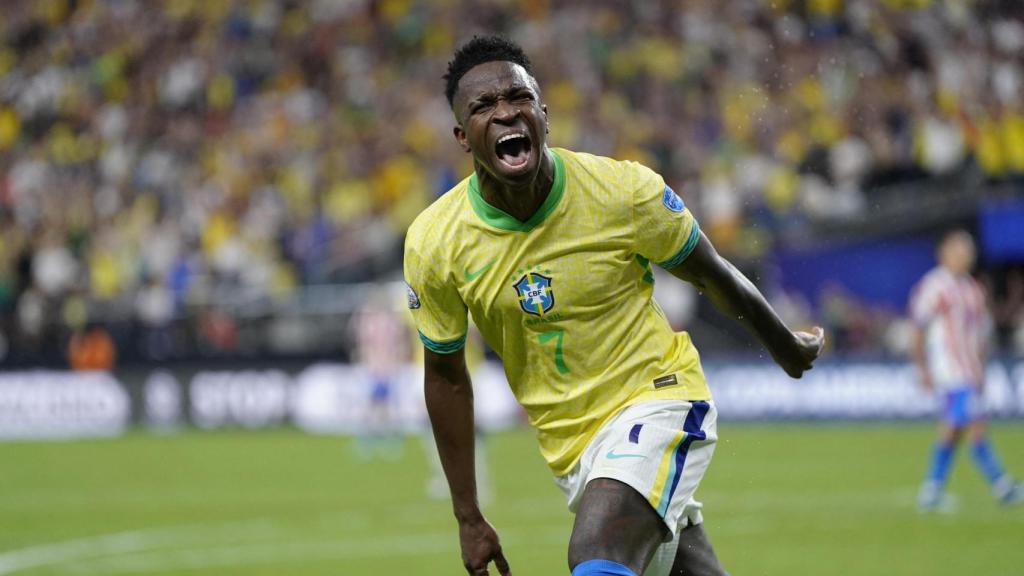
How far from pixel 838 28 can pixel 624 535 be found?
1670 centimetres

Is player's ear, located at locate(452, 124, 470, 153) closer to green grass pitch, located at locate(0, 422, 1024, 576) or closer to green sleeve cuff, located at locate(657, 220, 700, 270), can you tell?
green sleeve cuff, located at locate(657, 220, 700, 270)

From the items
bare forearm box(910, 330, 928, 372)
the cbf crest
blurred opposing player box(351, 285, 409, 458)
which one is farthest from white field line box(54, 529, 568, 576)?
blurred opposing player box(351, 285, 409, 458)

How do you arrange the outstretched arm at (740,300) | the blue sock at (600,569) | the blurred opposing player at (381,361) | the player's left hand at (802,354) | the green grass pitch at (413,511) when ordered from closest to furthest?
the blue sock at (600,569) < the outstretched arm at (740,300) < the player's left hand at (802,354) < the green grass pitch at (413,511) < the blurred opposing player at (381,361)

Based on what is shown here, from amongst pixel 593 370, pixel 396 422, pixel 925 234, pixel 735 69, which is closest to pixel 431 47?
pixel 735 69

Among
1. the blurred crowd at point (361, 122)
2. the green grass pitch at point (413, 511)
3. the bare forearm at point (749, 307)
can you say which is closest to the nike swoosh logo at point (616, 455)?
the bare forearm at point (749, 307)

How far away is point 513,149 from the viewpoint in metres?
5.17

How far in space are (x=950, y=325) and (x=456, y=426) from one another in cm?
939

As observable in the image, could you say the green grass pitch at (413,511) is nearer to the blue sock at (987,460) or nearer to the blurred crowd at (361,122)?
the blue sock at (987,460)

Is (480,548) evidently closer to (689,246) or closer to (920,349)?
(689,246)

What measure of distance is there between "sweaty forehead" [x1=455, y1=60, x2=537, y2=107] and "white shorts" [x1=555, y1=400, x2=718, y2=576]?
1.21 metres

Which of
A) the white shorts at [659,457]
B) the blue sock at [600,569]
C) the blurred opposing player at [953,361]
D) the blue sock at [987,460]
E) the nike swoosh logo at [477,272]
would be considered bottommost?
the blue sock at [987,460]

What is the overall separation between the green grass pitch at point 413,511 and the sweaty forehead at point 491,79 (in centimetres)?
566

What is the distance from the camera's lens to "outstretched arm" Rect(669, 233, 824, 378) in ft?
18.0

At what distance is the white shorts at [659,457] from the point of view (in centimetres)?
521
